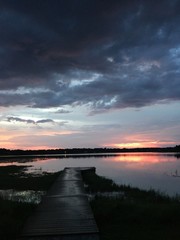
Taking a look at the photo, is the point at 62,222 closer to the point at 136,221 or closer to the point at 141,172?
the point at 136,221

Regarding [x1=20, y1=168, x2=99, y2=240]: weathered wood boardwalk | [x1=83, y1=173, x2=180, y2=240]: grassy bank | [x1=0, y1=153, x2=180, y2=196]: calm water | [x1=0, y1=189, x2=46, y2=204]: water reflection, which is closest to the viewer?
[x1=20, y1=168, x2=99, y2=240]: weathered wood boardwalk

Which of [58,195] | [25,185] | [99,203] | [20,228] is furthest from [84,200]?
[25,185]

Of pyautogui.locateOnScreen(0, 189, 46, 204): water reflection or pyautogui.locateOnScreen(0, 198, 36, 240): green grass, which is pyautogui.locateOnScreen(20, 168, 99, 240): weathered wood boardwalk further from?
pyautogui.locateOnScreen(0, 189, 46, 204): water reflection

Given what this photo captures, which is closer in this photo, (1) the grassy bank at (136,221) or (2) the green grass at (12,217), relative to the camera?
(2) the green grass at (12,217)

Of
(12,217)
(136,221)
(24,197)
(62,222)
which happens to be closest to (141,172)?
(24,197)

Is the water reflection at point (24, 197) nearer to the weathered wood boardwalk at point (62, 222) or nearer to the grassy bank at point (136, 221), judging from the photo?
the weathered wood boardwalk at point (62, 222)

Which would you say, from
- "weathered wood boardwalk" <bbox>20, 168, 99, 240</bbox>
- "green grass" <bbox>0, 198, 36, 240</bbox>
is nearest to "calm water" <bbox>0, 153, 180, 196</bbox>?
"weathered wood boardwalk" <bbox>20, 168, 99, 240</bbox>

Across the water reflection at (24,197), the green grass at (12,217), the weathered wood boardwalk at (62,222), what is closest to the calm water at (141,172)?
the water reflection at (24,197)

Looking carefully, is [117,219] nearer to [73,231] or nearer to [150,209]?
[150,209]

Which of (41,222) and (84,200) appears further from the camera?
(84,200)

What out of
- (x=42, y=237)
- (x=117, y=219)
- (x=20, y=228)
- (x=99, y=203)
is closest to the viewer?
(x=42, y=237)

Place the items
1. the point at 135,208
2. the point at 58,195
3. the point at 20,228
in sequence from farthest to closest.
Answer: the point at 58,195 < the point at 135,208 < the point at 20,228

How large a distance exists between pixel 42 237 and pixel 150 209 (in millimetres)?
5011

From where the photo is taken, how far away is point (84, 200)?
57.7 ft
